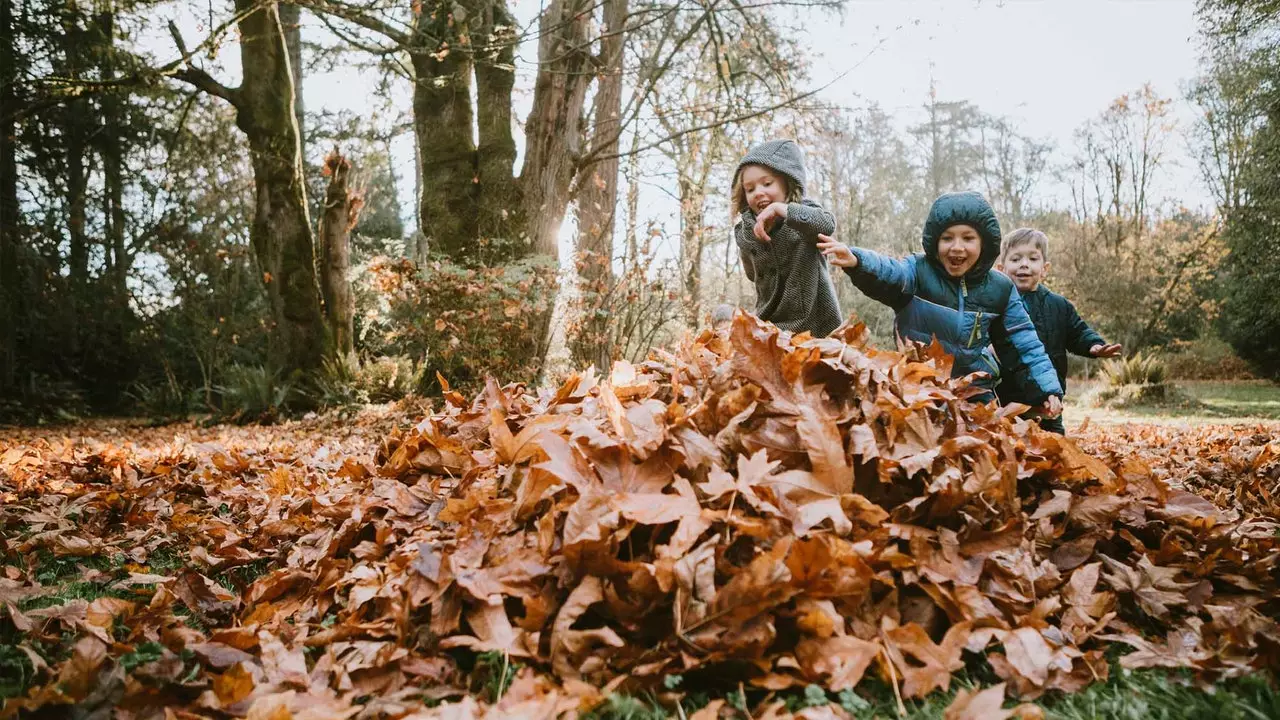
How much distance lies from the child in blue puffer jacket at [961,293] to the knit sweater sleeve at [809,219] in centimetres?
19

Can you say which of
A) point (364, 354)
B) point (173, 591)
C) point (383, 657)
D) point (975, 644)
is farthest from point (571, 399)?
point (364, 354)

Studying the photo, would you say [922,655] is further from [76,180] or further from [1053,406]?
[76,180]

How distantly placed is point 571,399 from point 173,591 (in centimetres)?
125

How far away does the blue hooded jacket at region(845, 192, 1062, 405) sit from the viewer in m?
3.19

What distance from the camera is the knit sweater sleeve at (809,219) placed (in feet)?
10.0


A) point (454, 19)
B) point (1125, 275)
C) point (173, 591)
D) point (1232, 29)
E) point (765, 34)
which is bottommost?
point (173, 591)

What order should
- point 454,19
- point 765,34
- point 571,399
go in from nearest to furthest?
point 571,399, point 454,19, point 765,34

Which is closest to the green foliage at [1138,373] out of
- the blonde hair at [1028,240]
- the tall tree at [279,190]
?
the blonde hair at [1028,240]

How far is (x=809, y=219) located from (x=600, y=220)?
5.87 meters

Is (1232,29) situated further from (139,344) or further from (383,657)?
(139,344)

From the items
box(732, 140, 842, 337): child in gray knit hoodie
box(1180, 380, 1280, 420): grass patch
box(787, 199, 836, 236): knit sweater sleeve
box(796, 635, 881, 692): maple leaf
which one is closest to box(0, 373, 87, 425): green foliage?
box(732, 140, 842, 337): child in gray knit hoodie

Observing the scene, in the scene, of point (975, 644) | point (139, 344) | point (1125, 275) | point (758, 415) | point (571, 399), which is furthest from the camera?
point (1125, 275)

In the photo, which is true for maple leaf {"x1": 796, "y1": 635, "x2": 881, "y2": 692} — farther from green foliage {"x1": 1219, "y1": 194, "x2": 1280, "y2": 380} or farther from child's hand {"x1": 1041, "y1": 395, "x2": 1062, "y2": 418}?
green foliage {"x1": 1219, "y1": 194, "x2": 1280, "y2": 380}

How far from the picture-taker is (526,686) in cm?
117
